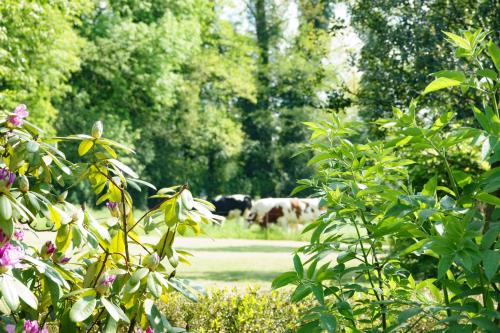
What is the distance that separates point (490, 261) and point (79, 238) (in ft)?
4.94

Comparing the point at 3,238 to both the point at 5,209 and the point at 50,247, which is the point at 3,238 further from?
the point at 50,247

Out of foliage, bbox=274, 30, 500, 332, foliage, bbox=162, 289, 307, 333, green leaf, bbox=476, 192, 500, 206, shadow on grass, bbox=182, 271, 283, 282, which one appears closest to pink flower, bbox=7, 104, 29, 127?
foliage, bbox=274, 30, 500, 332

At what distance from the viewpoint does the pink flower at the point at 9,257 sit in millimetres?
2337

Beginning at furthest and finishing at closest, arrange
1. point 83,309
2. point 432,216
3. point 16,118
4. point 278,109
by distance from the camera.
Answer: point 278,109
point 16,118
point 83,309
point 432,216

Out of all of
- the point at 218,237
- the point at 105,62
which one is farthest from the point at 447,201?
the point at 105,62

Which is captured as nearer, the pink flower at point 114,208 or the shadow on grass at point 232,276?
the pink flower at point 114,208

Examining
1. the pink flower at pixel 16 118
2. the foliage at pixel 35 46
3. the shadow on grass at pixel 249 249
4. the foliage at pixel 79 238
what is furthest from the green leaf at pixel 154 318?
the foliage at pixel 35 46

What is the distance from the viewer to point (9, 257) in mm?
2365

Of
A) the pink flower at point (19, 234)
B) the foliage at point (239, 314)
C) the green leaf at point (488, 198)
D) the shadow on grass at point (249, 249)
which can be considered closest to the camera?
the green leaf at point (488, 198)

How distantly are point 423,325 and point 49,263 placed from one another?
3.30 meters

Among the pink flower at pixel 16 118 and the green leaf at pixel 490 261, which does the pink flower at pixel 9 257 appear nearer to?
the pink flower at pixel 16 118

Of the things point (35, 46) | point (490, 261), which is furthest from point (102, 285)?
point (35, 46)

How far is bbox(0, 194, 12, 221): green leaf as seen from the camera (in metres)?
2.32

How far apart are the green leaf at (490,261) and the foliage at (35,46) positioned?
50.1 feet
